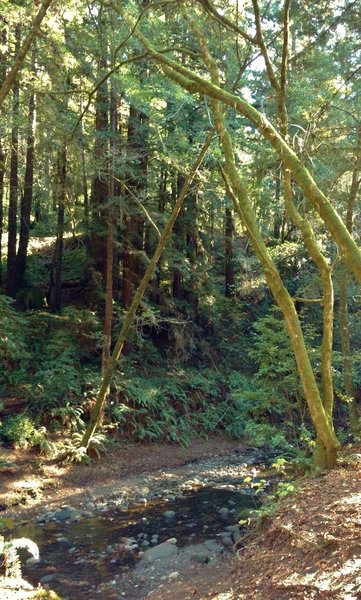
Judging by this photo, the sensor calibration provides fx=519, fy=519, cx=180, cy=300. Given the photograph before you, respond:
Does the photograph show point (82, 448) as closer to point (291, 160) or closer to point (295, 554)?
point (295, 554)

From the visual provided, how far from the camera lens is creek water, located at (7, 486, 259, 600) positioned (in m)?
6.52

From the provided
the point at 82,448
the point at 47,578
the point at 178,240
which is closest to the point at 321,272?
the point at 47,578

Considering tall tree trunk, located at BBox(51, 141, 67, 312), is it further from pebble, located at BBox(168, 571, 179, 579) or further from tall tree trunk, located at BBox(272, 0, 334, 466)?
pebble, located at BBox(168, 571, 179, 579)

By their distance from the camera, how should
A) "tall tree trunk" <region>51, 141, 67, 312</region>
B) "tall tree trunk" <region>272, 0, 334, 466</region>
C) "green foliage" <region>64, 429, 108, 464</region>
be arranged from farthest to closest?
"tall tree trunk" <region>51, 141, 67, 312</region>
"green foliage" <region>64, 429, 108, 464</region>
"tall tree trunk" <region>272, 0, 334, 466</region>

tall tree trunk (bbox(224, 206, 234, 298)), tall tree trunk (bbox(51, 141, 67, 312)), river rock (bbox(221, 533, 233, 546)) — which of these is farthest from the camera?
tall tree trunk (bbox(224, 206, 234, 298))

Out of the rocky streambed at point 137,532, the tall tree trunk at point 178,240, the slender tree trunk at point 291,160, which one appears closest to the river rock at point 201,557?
the rocky streambed at point 137,532

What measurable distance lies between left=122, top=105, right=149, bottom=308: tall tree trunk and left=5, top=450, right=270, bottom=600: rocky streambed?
5747mm

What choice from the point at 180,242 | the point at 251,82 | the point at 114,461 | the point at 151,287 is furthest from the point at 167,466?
the point at 251,82

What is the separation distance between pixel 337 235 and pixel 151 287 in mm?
10745

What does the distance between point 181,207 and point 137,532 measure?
879cm

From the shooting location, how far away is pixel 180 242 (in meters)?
16.2

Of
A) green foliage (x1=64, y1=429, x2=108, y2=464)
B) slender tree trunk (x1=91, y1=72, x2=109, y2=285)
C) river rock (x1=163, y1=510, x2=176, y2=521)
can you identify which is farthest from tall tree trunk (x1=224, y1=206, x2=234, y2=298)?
river rock (x1=163, y1=510, x2=176, y2=521)

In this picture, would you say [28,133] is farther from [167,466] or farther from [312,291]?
[167,466]

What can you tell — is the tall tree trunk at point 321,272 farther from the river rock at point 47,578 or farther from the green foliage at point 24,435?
the green foliage at point 24,435
